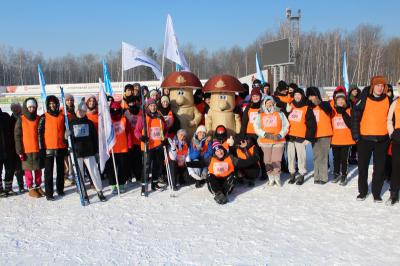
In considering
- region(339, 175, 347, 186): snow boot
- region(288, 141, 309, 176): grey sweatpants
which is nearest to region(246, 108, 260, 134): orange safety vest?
region(288, 141, 309, 176): grey sweatpants

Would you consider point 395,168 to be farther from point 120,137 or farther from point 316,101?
point 120,137

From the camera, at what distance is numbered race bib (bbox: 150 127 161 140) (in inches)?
238

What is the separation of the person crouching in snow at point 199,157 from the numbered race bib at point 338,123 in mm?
2377

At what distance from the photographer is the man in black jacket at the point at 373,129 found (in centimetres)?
511

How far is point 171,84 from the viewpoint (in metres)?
6.84

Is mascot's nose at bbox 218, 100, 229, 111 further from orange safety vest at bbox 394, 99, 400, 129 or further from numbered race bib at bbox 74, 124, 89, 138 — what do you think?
orange safety vest at bbox 394, 99, 400, 129

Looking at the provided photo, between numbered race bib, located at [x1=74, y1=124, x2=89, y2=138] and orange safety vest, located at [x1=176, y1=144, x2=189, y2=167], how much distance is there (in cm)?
164

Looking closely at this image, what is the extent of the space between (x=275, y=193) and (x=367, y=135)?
171cm

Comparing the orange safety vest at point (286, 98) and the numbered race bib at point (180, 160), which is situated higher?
A: the orange safety vest at point (286, 98)

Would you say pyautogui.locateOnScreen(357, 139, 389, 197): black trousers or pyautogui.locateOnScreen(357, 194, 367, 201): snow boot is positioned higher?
pyautogui.locateOnScreen(357, 139, 389, 197): black trousers

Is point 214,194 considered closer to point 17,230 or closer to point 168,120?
point 168,120

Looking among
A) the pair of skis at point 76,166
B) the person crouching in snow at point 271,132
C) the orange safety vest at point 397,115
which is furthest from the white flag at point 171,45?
the orange safety vest at point 397,115

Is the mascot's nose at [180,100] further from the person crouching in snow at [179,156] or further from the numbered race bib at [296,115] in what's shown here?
the numbered race bib at [296,115]

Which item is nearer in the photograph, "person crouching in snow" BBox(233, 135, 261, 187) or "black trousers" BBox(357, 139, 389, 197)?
"black trousers" BBox(357, 139, 389, 197)
